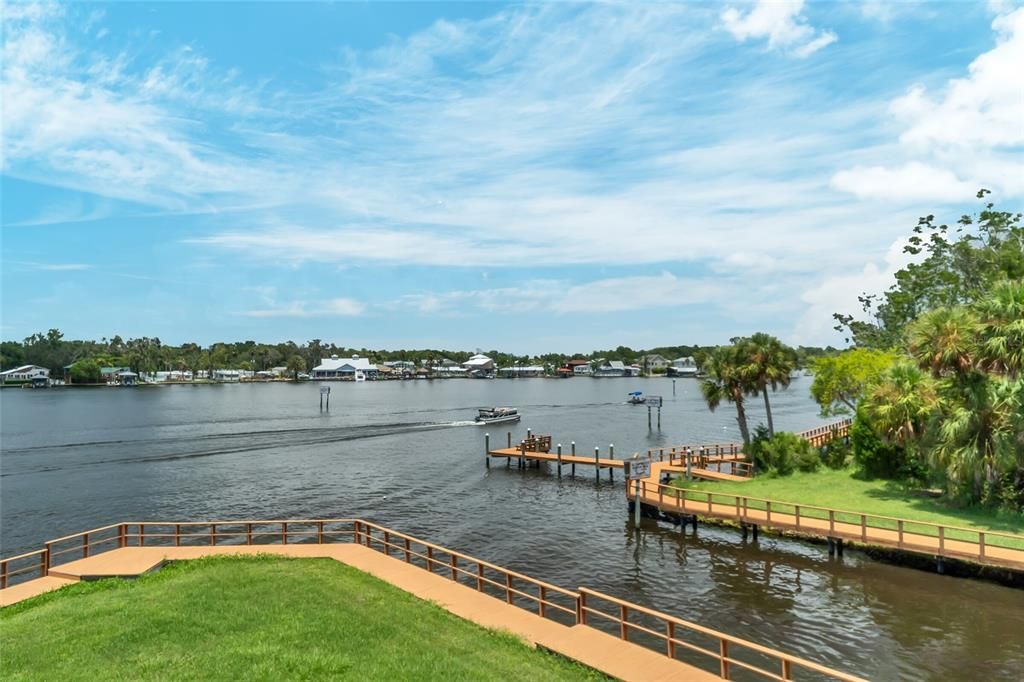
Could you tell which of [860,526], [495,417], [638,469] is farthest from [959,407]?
[495,417]

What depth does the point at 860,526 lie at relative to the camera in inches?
957

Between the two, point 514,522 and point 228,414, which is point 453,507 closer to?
point 514,522

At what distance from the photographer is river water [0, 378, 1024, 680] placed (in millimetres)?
18406

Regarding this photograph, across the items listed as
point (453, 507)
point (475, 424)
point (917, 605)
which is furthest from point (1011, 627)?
point (475, 424)

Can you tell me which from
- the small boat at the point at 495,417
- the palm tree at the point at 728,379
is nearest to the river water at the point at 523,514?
the small boat at the point at 495,417

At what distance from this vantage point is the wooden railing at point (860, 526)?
21188mm

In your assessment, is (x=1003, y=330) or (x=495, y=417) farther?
(x=495, y=417)

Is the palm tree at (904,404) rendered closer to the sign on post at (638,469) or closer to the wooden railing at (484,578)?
the sign on post at (638,469)

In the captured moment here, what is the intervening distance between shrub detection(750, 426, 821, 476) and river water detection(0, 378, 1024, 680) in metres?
8.70

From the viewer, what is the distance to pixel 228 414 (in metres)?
108

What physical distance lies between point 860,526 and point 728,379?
66.3 ft

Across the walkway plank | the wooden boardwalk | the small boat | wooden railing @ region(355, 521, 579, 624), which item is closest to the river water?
wooden railing @ region(355, 521, 579, 624)

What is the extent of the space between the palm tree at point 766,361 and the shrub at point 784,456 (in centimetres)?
457

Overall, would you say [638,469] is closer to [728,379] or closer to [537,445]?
[728,379]
